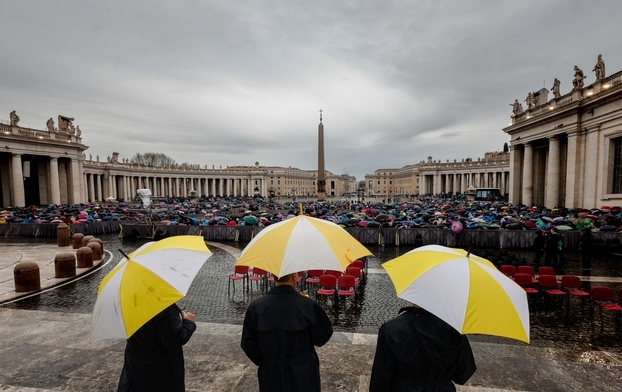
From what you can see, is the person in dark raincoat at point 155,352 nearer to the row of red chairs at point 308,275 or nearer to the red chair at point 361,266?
the row of red chairs at point 308,275

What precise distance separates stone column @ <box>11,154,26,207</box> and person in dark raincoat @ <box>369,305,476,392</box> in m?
51.1

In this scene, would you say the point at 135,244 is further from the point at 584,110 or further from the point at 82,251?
the point at 584,110

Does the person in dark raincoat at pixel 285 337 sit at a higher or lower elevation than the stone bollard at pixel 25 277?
higher

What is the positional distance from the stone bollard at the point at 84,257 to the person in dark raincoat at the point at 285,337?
13.0 metres

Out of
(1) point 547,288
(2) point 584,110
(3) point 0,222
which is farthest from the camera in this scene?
(2) point 584,110

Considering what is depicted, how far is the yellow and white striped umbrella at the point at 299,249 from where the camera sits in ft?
9.92

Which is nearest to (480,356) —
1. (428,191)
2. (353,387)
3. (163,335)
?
(353,387)

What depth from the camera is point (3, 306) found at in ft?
27.3

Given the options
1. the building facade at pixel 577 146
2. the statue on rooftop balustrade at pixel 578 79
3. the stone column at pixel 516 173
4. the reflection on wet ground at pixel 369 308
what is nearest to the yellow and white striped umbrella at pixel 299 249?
→ the reflection on wet ground at pixel 369 308

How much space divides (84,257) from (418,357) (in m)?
14.3

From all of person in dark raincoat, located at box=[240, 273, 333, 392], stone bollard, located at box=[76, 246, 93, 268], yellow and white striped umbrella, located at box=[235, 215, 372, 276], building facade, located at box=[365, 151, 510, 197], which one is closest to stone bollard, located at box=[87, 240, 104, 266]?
stone bollard, located at box=[76, 246, 93, 268]

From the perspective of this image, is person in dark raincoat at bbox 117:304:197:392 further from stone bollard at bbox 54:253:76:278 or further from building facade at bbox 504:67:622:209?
building facade at bbox 504:67:622:209

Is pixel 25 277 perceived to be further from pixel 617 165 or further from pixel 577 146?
pixel 577 146

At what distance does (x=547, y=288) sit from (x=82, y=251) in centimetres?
1610
